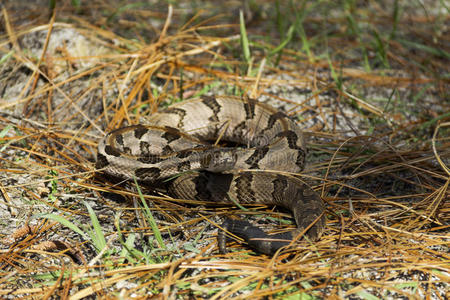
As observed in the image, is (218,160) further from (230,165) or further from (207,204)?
(207,204)

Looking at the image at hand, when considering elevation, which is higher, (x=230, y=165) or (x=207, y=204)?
(x=230, y=165)

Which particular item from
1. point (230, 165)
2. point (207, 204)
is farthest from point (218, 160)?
point (207, 204)

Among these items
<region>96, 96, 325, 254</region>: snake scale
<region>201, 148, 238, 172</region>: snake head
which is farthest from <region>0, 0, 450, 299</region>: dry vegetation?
<region>201, 148, 238, 172</region>: snake head

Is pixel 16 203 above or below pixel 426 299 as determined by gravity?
above

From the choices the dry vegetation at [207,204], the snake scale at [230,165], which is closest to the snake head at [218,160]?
the snake scale at [230,165]

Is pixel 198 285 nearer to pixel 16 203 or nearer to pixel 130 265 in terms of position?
pixel 130 265

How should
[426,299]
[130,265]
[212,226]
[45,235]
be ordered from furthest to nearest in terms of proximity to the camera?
[212,226] → [45,235] → [130,265] → [426,299]

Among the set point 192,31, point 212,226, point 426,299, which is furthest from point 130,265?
point 192,31

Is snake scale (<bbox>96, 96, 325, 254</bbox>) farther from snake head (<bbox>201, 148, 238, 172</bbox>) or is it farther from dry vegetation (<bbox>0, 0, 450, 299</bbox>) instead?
dry vegetation (<bbox>0, 0, 450, 299</bbox>)
